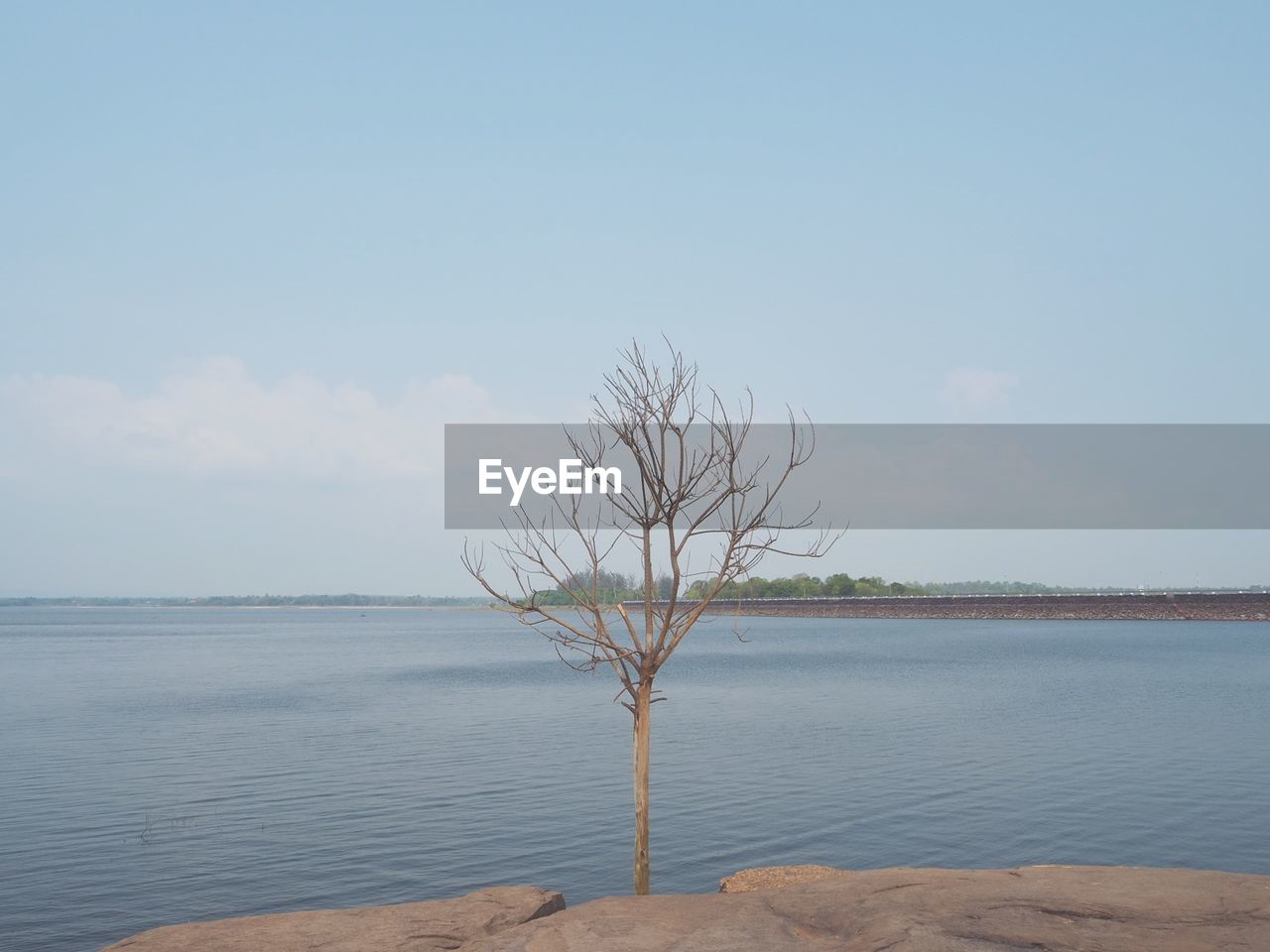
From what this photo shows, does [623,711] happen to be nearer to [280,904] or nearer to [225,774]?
[225,774]

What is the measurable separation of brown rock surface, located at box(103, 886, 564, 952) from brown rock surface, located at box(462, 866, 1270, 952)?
1.83ft

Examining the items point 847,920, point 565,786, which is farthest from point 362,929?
point 565,786

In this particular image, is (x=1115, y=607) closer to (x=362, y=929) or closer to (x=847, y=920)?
(x=847, y=920)

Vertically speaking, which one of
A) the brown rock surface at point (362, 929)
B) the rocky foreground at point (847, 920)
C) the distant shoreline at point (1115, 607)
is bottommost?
the distant shoreline at point (1115, 607)

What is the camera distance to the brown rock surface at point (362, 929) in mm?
9078

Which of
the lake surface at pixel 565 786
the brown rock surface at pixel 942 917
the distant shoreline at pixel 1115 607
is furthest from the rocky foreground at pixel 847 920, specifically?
the distant shoreline at pixel 1115 607

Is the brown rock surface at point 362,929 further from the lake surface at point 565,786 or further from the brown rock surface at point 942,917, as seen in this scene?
the lake surface at point 565,786

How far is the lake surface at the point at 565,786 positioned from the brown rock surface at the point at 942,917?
8.20 meters

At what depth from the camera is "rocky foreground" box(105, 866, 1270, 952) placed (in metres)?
8.00

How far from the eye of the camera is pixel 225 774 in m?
29.7

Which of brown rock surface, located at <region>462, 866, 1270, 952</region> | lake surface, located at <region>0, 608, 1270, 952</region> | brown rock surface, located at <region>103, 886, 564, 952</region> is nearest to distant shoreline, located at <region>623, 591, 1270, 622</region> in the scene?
lake surface, located at <region>0, 608, 1270, 952</region>

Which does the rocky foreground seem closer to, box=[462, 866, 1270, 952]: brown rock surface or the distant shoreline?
box=[462, 866, 1270, 952]: brown rock surface

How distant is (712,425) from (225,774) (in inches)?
909

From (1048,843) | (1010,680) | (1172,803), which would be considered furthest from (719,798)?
(1010,680)
